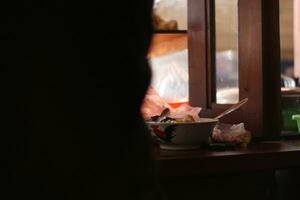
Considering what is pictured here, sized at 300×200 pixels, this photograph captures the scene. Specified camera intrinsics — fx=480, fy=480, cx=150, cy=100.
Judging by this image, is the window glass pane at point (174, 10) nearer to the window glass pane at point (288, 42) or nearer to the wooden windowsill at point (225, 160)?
the wooden windowsill at point (225, 160)

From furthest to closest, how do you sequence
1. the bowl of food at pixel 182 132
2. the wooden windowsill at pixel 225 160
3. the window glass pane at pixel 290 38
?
the window glass pane at pixel 290 38
the bowl of food at pixel 182 132
the wooden windowsill at pixel 225 160

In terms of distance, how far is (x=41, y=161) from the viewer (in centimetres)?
47

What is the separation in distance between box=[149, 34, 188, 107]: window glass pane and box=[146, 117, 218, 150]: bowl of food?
0.59 meters

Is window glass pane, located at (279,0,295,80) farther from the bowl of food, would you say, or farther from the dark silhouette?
the dark silhouette

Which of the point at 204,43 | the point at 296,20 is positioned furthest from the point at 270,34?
the point at 296,20

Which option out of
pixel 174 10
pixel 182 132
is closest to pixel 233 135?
pixel 182 132

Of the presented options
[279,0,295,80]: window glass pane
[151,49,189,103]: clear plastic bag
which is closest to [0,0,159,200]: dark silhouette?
[151,49,189,103]: clear plastic bag

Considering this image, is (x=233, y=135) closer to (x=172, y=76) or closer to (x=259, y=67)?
(x=259, y=67)

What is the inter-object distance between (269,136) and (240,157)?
1.15 feet

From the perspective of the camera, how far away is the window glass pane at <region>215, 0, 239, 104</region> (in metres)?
1.64

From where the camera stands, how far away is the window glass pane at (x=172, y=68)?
2.05 m

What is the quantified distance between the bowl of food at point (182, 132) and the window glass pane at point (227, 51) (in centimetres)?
33

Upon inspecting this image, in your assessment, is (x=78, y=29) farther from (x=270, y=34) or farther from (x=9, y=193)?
(x=270, y=34)

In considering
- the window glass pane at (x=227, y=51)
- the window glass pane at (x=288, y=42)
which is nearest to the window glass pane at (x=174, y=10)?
the window glass pane at (x=227, y=51)
